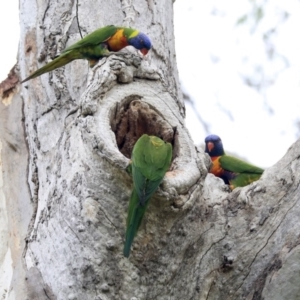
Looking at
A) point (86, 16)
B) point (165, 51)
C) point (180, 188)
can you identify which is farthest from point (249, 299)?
point (86, 16)

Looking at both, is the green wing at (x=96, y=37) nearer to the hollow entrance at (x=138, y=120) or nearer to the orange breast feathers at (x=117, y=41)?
the orange breast feathers at (x=117, y=41)

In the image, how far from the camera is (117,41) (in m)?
2.51

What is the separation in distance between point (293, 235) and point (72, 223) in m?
0.69

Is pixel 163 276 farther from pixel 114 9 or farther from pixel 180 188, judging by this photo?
pixel 114 9

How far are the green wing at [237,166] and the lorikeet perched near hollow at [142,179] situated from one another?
4.49ft

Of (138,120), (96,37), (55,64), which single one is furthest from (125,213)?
(96,37)

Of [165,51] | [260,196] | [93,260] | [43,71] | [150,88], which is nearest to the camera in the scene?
[93,260]

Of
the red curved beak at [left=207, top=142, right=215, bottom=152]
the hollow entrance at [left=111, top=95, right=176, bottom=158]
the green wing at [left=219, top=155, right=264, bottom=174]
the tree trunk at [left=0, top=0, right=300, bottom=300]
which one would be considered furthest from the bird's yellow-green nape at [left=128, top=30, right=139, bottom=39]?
the red curved beak at [left=207, top=142, right=215, bottom=152]

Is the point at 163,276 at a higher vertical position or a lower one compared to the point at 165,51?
lower

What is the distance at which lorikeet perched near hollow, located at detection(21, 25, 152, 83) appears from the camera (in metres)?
2.39

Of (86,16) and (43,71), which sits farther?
(86,16)

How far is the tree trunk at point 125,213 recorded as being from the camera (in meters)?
1.87

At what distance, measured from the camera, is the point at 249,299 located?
1.95 m

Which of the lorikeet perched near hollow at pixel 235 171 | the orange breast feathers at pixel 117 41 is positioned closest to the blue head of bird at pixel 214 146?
the lorikeet perched near hollow at pixel 235 171
